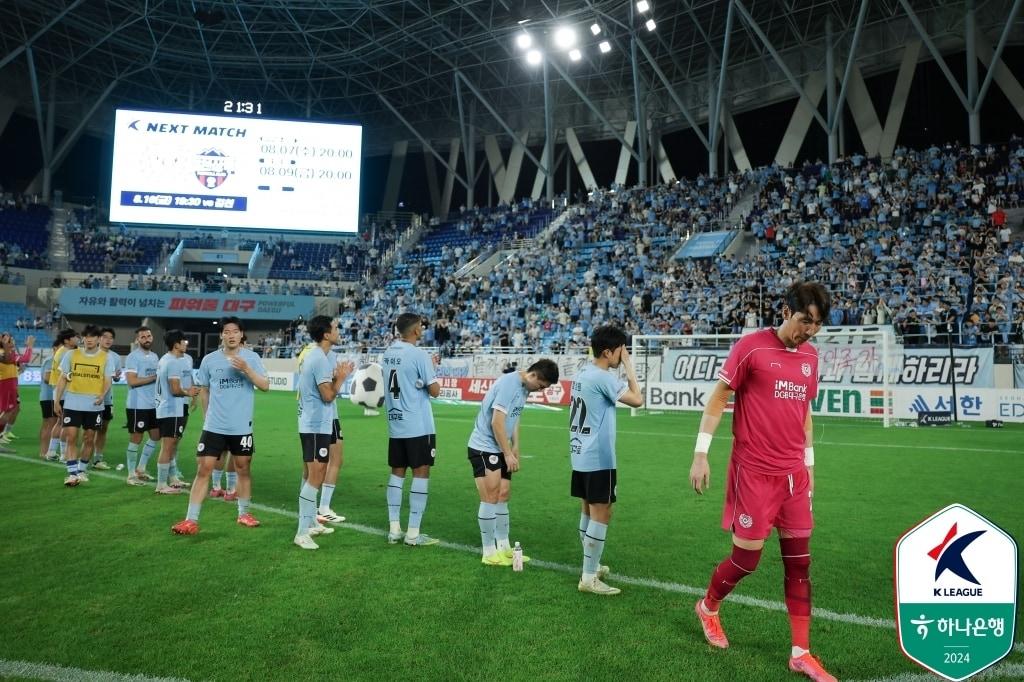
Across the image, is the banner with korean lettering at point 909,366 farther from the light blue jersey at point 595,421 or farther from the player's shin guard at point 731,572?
the player's shin guard at point 731,572

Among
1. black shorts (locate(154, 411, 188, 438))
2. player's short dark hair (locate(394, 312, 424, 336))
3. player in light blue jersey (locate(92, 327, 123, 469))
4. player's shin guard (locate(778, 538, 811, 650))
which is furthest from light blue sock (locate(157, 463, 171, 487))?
player's shin guard (locate(778, 538, 811, 650))

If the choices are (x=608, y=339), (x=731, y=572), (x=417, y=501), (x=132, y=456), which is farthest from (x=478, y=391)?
(x=731, y=572)

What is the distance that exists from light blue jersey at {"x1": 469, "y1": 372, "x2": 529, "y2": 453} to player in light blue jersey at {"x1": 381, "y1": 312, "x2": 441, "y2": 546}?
0.56 metres

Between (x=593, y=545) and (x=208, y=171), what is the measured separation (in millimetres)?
42544

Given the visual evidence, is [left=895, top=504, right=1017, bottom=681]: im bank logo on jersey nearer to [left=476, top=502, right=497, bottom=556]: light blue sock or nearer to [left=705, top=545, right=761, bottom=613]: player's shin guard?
[left=705, top=545, right=761, bottom=613]: player's shin guard

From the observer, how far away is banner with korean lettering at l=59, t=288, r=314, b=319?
1730 inches

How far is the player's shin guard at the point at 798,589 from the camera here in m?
4.23

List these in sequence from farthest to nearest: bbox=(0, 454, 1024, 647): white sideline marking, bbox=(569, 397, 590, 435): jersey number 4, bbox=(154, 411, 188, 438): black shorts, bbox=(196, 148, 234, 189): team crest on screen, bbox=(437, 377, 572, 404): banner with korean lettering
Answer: bbox=(196, 148, 234, 189): team crest on screen → bbox=(437, 377, 572, 404): banner with korean lettering → bbox=(154, 411, 188, 438): black shorts → bbox=(569, 397, 590, 435): jersey number 4 → bbox=(0, 454, 1024, 647): white sideline marking

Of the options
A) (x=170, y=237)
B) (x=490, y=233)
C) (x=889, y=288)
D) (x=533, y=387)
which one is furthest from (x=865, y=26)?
(x=170, y=237)

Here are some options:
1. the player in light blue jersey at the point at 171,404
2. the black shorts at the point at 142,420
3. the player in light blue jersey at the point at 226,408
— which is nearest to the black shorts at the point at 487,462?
the player in light blue jersey at the point at 226,408

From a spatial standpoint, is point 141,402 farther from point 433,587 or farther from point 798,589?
point 798,589

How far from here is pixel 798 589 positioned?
4250 mm

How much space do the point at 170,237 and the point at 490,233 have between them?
2167 centimetres

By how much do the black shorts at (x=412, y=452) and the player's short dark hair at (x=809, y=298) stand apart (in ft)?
12.5
